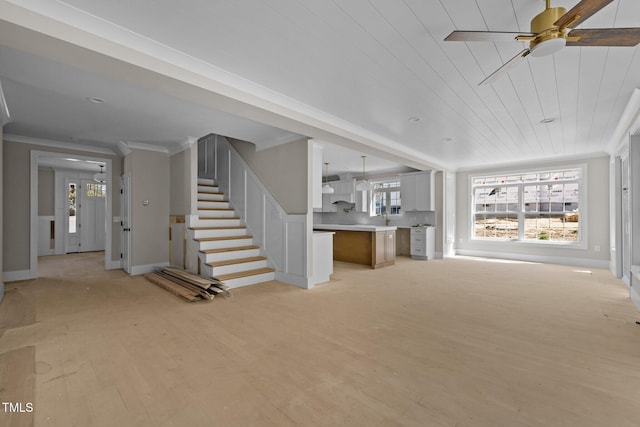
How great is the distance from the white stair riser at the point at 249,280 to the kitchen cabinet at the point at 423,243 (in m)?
4.23

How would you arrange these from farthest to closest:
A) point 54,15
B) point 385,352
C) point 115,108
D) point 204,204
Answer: point 204,204, point 115,108, point 385,352, point 54,15

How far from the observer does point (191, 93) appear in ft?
8.80

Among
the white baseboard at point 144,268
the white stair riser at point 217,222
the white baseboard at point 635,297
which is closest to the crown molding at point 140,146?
the white stair riser at point 217,222

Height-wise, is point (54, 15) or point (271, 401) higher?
point (54, 15)

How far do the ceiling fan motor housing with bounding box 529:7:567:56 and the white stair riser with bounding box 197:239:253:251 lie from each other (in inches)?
187

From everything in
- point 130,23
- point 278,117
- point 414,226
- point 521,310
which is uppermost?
point 130,23

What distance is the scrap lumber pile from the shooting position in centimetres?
379

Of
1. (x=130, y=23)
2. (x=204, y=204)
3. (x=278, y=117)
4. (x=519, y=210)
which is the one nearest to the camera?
(x=130, y=23)

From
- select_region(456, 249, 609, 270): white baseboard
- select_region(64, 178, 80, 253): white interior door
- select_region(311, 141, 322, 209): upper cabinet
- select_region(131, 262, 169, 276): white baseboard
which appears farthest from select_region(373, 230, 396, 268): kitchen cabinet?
select_region(64, 178, 80, 253): white interior door

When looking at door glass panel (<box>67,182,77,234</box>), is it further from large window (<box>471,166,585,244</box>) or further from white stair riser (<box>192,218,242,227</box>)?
large window (<box>471,166,585,244</box>)

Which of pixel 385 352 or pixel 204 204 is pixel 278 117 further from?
pixel 204 204

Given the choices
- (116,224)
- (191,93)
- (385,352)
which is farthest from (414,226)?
(116,224)

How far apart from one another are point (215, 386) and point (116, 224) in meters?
5.57

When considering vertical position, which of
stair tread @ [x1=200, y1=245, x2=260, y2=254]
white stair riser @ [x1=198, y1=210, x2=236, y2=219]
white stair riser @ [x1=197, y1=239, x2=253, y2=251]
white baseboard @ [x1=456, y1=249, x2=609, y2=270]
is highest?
white stair riser @ [x1=198, y1=210, x2=236, y2=219]
